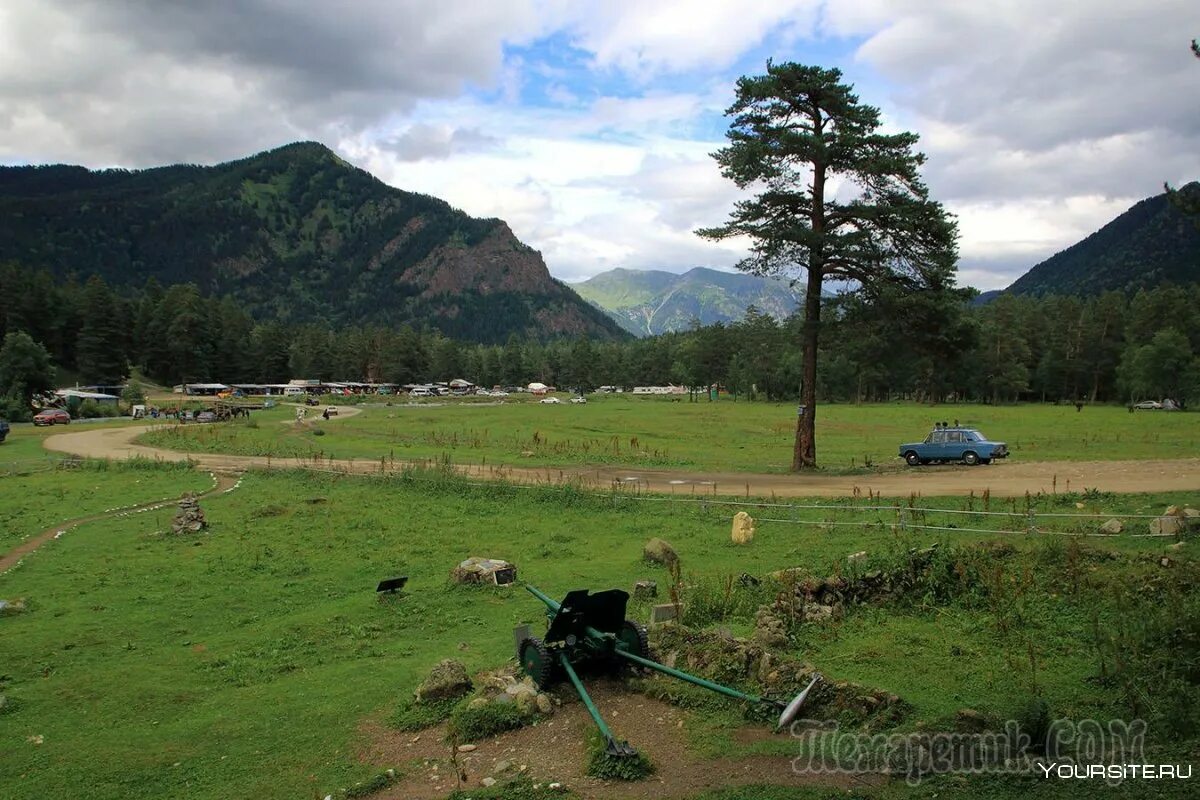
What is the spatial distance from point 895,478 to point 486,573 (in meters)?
18.9

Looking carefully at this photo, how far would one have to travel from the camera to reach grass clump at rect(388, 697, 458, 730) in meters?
8.98

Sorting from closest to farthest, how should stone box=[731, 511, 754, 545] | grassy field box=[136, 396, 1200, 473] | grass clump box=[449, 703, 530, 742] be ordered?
grass clump box=[449, 703, 530, 742] < stone box=[731, 511, 754, 545] < grassy field box=[136, 396, 1200, 473]

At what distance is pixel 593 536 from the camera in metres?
21.3

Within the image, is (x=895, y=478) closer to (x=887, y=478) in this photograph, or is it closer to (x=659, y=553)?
(x=887, y=478)

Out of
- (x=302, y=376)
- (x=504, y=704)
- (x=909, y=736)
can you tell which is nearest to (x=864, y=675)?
(x=909, y=736)

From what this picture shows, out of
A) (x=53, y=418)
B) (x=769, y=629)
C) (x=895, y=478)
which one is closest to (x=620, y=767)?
(x=769, y=629)

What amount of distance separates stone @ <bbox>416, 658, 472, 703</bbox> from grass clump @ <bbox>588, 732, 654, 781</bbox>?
2831 millimetres

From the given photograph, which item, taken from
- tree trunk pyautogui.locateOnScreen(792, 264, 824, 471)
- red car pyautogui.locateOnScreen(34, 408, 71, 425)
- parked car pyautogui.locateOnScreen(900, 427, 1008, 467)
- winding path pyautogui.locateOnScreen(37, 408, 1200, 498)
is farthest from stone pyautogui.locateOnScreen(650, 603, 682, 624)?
red car pyautogui.locateOnScreen(34, 408, 71, 425)

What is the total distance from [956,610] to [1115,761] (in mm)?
5116

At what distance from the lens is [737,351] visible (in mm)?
151000

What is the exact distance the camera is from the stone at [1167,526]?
1495 cm

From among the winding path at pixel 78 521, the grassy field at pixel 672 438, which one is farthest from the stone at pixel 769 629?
the grassy field at pixel 672 438

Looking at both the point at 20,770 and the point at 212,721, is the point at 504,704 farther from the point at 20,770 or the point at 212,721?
the point at 20,770

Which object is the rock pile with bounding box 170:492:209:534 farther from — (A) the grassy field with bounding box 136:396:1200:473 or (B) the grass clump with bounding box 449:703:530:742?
(B) the grass clump with bounding box 449:703:530:742
